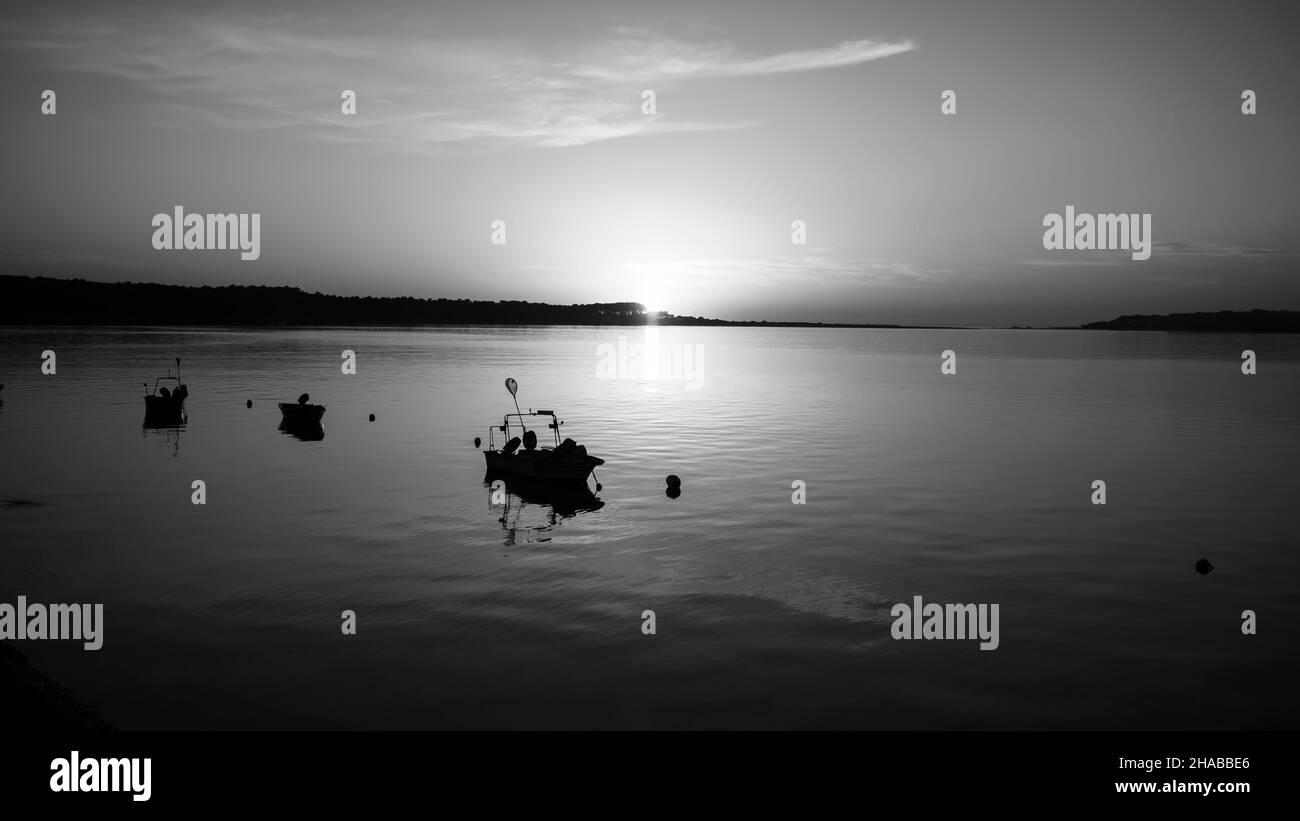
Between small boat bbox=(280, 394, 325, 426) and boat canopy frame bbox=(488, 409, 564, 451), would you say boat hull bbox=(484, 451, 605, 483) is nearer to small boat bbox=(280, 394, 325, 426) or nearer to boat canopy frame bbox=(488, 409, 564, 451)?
boat canopy frame bbox=(488, 409, 564, 451)

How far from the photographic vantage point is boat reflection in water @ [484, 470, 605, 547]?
1193 inches

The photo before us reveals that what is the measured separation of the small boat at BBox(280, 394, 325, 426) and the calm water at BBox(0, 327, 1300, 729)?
293 cm

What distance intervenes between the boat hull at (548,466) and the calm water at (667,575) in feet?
5.76

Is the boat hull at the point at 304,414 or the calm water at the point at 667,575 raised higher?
the boat hull at the point at 304,414

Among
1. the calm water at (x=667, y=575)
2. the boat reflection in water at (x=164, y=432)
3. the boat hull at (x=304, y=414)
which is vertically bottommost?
the calm water at (x=667, y=575)

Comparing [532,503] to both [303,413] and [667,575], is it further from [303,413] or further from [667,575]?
[303,413]

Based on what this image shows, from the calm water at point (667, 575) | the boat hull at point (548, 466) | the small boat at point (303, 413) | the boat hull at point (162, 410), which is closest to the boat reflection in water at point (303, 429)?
the small boat at point (303, 413)

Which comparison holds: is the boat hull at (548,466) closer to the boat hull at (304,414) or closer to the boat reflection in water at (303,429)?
the boat reflection in water at (303,429)

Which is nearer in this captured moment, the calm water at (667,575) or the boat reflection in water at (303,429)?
the calm water at (667,575)

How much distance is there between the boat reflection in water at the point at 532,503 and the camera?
99.4 feet

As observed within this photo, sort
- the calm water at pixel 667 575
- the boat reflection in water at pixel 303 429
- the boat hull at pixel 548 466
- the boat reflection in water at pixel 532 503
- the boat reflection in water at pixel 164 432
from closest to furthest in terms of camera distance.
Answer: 1. the calm water at pixel 667 575
2. the boat reflection in water at pixel 532 503
3. the boat hull at pixel 548 466
4. the boat reflection in water at pixel 164 432
5. the boat reflection in water at pixel 303 429

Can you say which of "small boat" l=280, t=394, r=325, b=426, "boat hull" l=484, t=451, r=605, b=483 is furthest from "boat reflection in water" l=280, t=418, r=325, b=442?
"boat hull" l=484, t=451, r=605, b=483

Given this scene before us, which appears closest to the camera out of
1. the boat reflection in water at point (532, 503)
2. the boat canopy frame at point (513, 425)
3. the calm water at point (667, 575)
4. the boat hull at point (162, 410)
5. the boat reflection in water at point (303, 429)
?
the calm water at point (667, 575)
